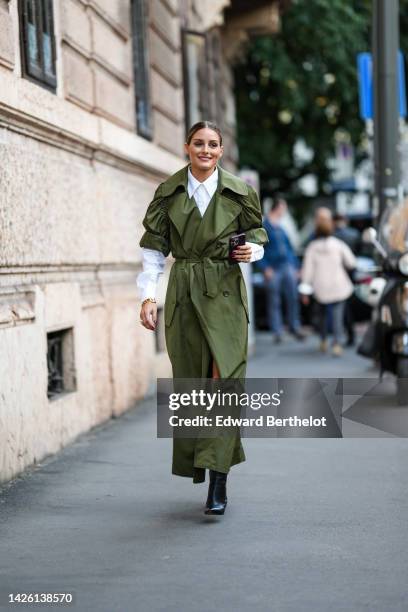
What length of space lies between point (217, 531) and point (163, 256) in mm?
1329

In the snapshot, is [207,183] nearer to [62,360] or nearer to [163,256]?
[163,256]

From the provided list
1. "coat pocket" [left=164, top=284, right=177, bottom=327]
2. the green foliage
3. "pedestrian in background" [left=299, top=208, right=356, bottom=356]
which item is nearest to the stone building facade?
"coat pocket" [left=164, top=284, right=177, bottom=327]

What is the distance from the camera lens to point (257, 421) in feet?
24.2

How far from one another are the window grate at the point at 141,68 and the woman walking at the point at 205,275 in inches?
223

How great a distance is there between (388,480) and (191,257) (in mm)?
1816

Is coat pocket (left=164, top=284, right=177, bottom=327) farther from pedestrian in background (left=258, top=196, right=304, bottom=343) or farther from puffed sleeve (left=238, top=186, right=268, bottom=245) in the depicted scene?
pedestrian in background (left=258, top=196, right=304, bottom=343)

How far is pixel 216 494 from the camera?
5918mm

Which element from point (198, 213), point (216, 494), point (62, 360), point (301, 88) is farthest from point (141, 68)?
point (301, 88)

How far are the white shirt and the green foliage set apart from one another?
15490mm

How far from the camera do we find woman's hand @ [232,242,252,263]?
5.82 metres

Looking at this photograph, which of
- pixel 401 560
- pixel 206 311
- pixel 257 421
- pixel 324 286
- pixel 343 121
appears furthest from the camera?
pixel 343 121

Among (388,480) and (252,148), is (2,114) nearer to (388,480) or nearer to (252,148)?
(388,480)

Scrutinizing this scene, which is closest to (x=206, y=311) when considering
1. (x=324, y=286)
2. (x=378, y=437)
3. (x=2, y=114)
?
(x=2, y=114)

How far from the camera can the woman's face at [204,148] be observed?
5.87 m
